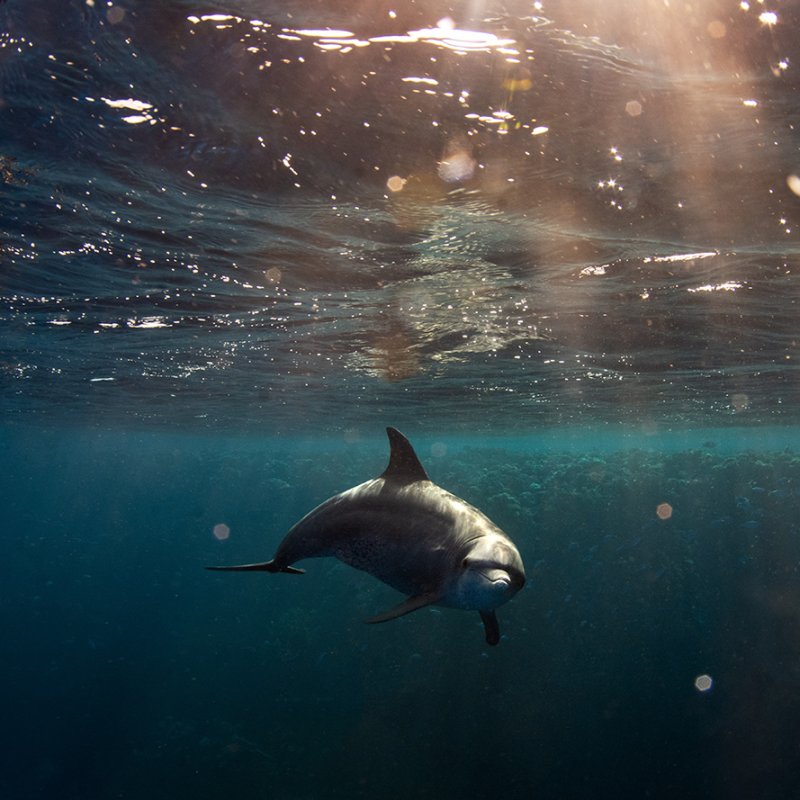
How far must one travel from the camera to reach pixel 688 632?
2191 centimetres

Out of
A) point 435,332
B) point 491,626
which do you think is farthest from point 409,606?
point 435,332

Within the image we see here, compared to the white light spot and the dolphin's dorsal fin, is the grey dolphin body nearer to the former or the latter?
the dolphin's dorsal fin

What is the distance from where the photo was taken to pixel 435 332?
14.6m

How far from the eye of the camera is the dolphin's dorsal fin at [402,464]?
596 centimetres

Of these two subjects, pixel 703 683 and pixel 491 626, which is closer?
pixel 491 626

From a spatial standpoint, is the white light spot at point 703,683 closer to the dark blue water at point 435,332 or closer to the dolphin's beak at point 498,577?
the dark blue water at point 435,332

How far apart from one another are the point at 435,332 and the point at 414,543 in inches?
392

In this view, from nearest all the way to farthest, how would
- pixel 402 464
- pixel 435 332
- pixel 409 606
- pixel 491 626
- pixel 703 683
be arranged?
pixel 409 606 < pixel 491 626 < pixel 402 464 < pixel 435 332 < pixel 703 683

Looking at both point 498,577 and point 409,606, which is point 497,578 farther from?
point 409,606

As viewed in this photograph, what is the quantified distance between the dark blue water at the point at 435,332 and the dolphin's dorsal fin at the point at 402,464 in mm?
3473

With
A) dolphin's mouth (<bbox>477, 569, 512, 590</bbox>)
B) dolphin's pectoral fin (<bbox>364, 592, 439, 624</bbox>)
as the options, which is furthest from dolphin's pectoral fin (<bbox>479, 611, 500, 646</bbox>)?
dolphin's mouth (<bbox>477, 569, 512, 590</bbox>)

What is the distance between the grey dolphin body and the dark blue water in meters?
3.82

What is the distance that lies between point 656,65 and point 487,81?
1539mm

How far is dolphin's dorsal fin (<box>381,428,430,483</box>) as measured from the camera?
19.5 feet
